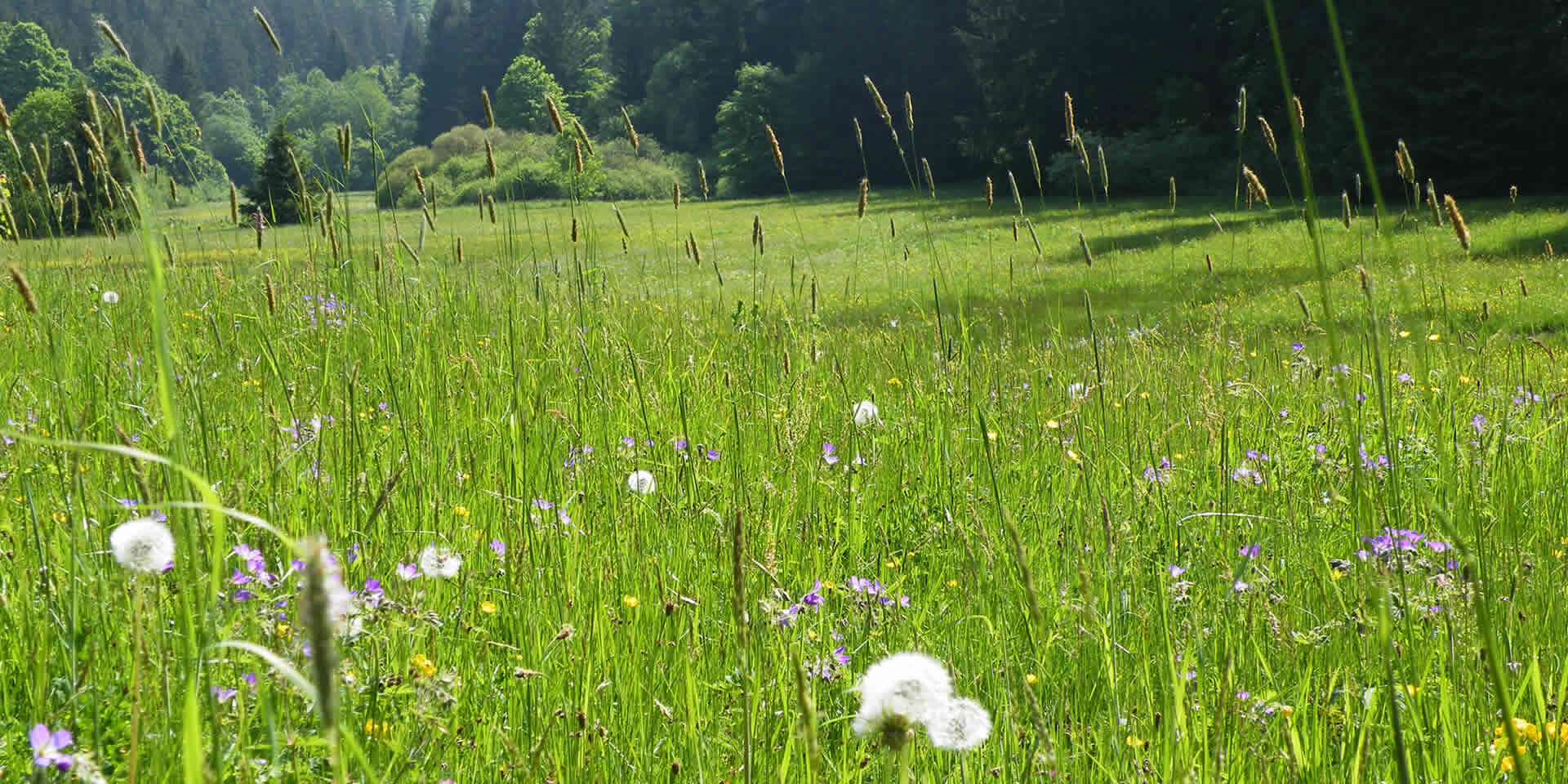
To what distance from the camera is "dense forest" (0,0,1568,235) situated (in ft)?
62.4

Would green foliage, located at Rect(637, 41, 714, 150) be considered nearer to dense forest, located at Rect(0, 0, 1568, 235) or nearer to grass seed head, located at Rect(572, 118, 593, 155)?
dense forest, located at Rect(0, 0, 1568, 235)

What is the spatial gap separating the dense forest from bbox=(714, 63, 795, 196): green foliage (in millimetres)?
88

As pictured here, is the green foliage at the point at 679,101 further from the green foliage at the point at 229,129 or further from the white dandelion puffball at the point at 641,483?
the white dandelion puffball at the point at 641,483

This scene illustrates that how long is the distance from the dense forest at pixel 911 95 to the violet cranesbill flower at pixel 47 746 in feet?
4.01

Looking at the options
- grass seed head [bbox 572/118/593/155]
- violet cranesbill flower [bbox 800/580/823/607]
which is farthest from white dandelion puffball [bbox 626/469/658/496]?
grass seed head [bbox 572/118/593/155]

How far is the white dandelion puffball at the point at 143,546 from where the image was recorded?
0.91 metres

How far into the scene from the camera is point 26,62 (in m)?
59.7

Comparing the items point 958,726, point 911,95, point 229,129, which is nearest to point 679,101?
point 911,95

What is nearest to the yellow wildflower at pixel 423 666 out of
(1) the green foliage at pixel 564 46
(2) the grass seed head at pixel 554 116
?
(2) the grass seed head at pixel 554 116

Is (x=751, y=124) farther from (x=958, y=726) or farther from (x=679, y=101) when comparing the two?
(x=958, y=726)

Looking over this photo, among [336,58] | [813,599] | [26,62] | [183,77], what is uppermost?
[336,58]

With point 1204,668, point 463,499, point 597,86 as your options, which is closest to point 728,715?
point 1204,668

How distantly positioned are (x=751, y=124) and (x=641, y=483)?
38447 mm

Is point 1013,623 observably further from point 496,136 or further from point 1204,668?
point 496,136
